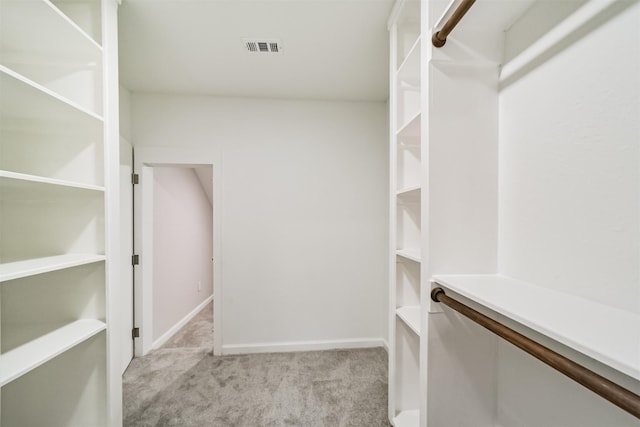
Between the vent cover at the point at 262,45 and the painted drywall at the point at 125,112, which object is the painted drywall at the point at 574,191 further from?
the painted drywall at the point at 125,112

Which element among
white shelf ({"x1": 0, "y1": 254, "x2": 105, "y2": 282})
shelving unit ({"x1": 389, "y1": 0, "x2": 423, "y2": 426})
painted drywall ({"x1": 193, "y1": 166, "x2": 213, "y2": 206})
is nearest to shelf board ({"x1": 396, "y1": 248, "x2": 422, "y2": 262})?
shelving unit ({"x1": 389, "y1": 0, "x2": 423, "y2": 426})

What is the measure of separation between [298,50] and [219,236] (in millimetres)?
1687

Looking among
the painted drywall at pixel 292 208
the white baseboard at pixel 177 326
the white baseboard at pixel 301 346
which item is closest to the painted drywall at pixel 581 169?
the painted drywall at pixel 292 208

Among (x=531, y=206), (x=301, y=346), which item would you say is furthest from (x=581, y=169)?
(x=301, y=346)

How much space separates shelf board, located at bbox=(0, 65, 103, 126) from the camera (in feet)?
2.96

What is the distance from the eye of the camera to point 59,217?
1.21 m

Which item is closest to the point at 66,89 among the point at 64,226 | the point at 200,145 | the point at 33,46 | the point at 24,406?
the point at 33,46

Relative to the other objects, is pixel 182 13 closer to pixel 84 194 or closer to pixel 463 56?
pixel 84 194

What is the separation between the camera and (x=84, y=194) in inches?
48.5

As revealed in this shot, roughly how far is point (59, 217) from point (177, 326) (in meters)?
2.12

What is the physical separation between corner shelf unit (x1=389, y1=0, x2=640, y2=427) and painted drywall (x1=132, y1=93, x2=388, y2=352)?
1230mm

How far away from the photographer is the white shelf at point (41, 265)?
2.83 feet

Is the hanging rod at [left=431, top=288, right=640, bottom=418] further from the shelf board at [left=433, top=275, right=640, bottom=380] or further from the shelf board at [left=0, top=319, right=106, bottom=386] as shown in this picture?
the shelf board at [left=0, top=319, right=106, bottom=386]

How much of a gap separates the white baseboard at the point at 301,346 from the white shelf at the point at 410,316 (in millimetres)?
1193
